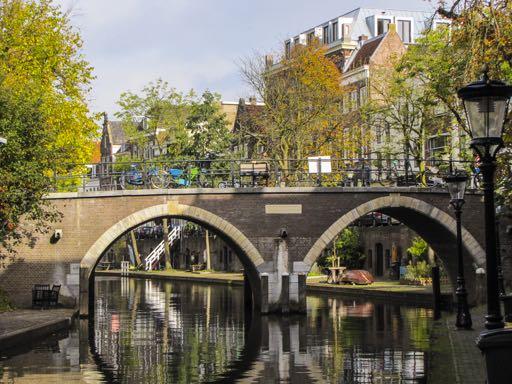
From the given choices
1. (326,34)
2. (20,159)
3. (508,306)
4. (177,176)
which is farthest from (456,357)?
(326,34)

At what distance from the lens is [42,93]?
106ft

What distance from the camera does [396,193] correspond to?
34.8 meters

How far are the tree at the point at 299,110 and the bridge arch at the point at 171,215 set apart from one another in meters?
15.9

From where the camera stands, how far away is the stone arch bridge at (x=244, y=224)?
32750mm

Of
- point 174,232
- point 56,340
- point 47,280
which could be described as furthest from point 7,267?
point 174,232

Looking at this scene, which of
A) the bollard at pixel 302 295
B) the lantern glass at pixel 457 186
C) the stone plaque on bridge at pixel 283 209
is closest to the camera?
the lantern glass at pixel 457 186

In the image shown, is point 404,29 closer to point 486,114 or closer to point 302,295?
point 302,295

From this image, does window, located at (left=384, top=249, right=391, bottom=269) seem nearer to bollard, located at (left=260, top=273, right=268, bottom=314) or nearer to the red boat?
the red boat

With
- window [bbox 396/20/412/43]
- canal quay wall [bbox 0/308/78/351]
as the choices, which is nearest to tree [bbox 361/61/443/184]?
canal quay wall [bbox 0/308/78/351]

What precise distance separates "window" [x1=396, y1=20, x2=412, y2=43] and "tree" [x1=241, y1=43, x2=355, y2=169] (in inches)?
898

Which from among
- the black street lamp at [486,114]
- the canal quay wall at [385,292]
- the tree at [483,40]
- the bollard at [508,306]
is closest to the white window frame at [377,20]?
the canal quay wall at [385,292]

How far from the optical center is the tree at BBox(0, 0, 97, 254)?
2866 centimetres

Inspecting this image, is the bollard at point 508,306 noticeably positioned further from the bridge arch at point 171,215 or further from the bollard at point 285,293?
the bridge arch at point 171,215

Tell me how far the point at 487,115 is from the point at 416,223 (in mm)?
26782
